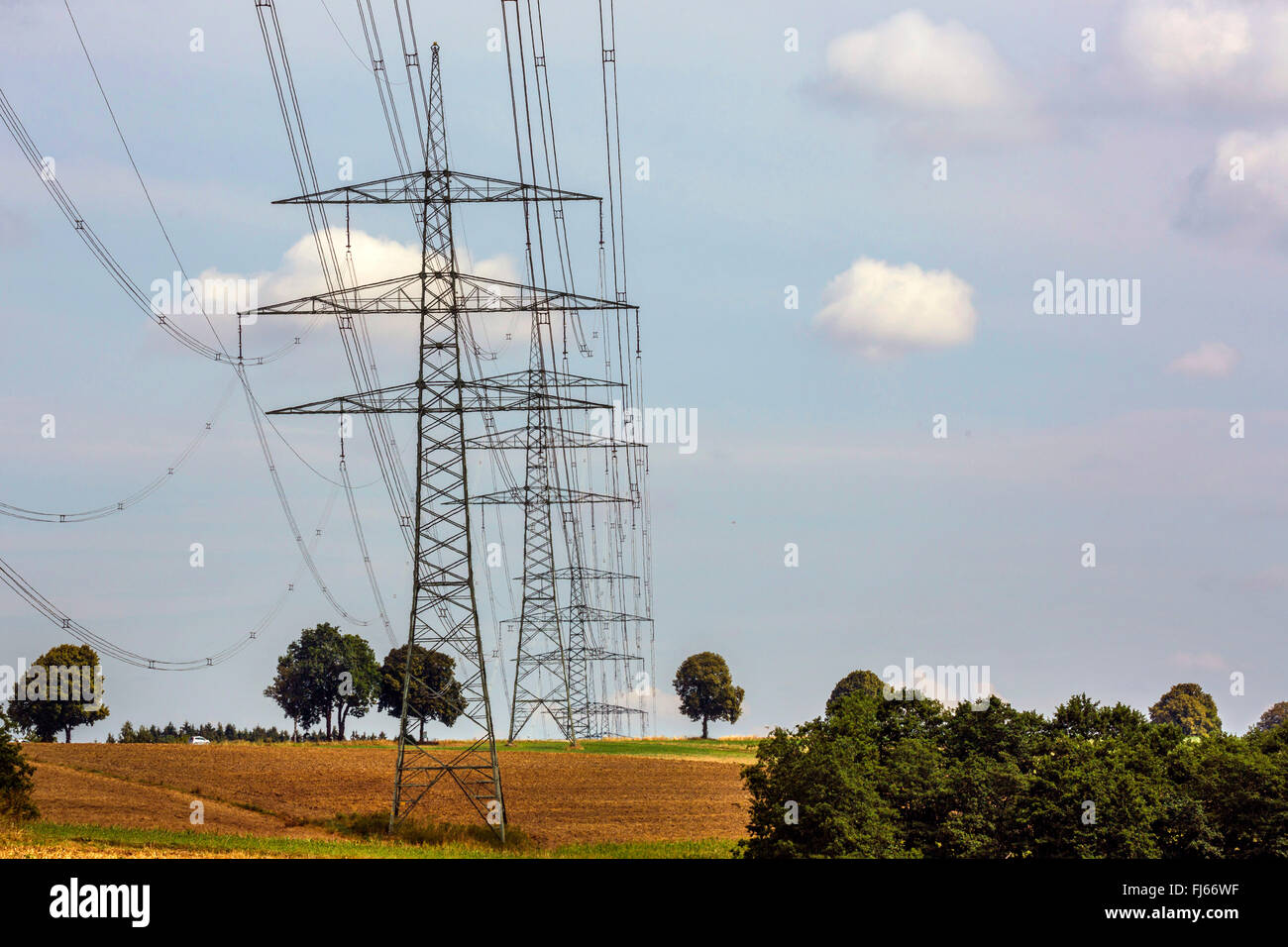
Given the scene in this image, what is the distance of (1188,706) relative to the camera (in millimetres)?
176250

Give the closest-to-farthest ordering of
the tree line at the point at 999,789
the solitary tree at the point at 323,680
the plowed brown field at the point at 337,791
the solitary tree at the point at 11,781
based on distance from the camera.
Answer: the tree line at the point at 999,789
the solitary tree at the point at 11,781
the plowed brown field at the point at 337,791
the solitary tree at the point at 323,680

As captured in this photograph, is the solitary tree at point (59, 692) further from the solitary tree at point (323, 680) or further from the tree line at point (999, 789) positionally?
the tree line at point (999, 789)

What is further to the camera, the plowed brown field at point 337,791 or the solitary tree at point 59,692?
the solitary tree at point 59,692

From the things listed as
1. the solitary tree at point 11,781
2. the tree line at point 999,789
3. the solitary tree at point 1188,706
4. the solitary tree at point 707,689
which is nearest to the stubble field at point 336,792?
the solitary tree at point 11,781

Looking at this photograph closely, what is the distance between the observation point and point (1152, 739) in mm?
39031

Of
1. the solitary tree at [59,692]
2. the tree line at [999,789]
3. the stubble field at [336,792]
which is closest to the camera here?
the tree line at [999,789]

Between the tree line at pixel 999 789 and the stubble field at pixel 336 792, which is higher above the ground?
the tree line at pixel 999 789

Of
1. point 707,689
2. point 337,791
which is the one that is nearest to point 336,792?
point 337,791

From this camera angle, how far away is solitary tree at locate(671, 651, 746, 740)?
177 m

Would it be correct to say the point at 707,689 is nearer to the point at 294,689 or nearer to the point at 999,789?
the point at 294,689

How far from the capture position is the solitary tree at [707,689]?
177000mm

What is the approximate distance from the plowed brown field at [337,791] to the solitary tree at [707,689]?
69161 mm
